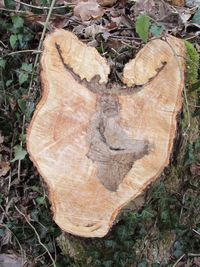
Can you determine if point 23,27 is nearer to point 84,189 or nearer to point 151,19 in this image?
point 151,19

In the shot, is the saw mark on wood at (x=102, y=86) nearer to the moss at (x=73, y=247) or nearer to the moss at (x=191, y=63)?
the moss at (x=191, y=63)

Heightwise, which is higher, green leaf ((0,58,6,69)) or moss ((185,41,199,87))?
moss ((185,41,199,87))

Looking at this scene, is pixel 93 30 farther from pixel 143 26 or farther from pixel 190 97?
pixel 190 97

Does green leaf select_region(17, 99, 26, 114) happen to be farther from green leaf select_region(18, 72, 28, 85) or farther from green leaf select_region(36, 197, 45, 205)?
green leaf select_region(36, 197, 45, 205)

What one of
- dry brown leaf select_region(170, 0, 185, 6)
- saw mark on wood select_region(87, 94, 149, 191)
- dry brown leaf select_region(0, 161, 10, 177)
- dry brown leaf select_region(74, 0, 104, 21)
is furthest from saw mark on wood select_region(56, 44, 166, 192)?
dry brown leaf select_region(170, 0, 185, 6)

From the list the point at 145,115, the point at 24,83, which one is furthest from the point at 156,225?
the point at 24,83

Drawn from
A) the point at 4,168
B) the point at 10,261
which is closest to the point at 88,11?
the point at 4,168

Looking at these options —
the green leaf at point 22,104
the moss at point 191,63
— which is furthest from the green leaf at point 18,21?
the moss at point 191,63
